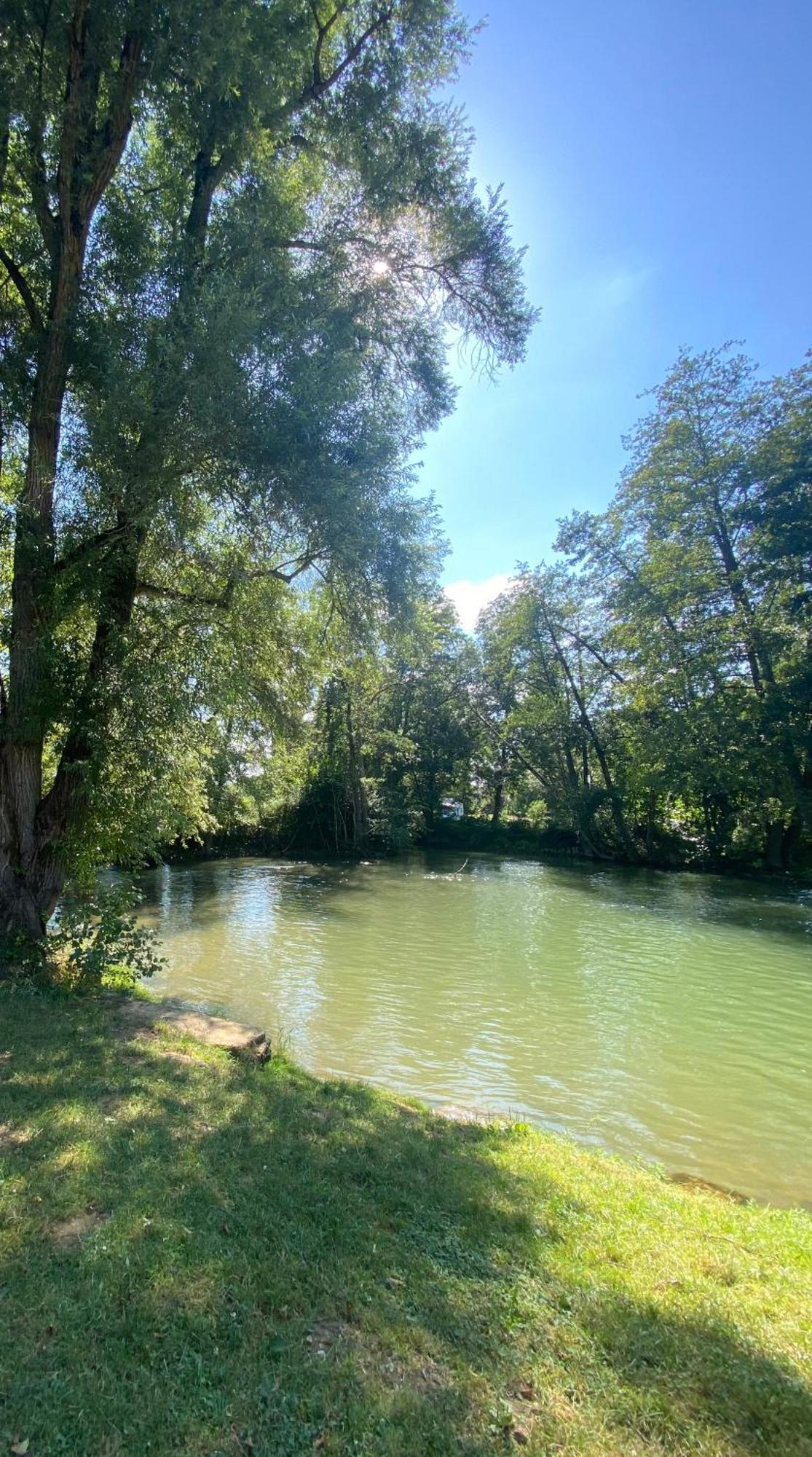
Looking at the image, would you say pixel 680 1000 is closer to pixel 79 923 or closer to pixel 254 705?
pixel 254 705

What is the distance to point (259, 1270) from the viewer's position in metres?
2.64

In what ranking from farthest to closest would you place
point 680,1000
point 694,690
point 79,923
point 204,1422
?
point 694,690 → point 680,1000 → point 79,923 → point 204,1422

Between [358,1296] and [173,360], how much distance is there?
727cm

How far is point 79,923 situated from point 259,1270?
5.47 metres

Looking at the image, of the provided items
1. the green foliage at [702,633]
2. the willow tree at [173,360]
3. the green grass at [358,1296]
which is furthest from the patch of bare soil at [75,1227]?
the green foliage at [702,633]

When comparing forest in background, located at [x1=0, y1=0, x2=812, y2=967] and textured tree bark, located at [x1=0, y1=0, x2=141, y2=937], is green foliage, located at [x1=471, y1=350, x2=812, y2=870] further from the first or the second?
textured tree bark, located at [x1=0, y1=0, x2=141, y2=937]

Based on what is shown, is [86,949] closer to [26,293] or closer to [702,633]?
[26,293]

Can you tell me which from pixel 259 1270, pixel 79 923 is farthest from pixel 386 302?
pixel 259 1270

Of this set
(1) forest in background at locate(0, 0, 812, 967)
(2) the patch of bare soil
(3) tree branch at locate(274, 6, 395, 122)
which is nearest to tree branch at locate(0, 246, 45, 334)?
(1) forest in background at locate(0, 0, 812, 967)

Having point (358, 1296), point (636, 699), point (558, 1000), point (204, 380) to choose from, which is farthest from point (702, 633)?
point (358, 1296)

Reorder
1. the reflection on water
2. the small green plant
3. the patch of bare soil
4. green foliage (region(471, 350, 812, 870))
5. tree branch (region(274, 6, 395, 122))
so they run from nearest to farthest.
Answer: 1. the patch of bare soil
2. the reflection on water
3. the small green plant
4. tree branch (region(274, 6, 395, 122))
5. green foliage (region(471, 350, 812, 870))

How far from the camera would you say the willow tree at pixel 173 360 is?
6.73m

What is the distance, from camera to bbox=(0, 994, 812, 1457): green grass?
2035mm

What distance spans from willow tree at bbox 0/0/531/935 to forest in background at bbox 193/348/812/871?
142 inches
